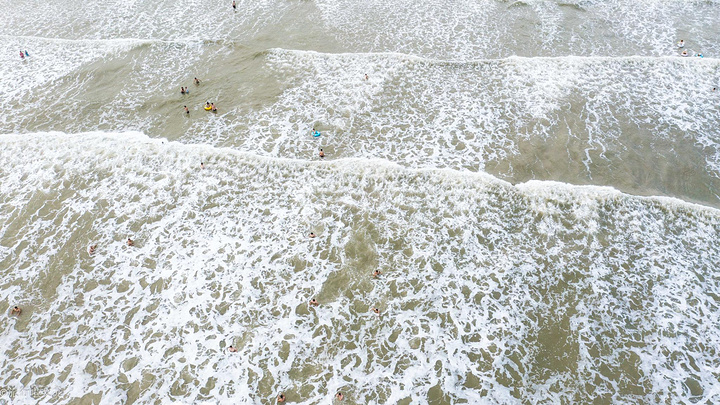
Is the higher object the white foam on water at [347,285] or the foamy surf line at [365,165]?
the foamy surf line at [365,165]

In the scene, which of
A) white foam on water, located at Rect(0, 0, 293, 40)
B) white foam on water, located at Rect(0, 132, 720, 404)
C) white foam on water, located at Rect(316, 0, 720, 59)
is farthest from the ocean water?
white foam on water, located at Rect(0, 0, 293, 40)

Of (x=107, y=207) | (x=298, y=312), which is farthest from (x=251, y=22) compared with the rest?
(x=298, y=312)

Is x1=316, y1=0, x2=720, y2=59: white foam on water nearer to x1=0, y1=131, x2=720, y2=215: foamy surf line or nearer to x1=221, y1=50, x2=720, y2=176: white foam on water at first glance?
x1=221, y1=50, x2=720, y2=176: white foam on water

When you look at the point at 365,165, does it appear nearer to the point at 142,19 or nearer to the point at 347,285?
the point at 347,285

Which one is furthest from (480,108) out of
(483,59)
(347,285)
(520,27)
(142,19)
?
(142,19)

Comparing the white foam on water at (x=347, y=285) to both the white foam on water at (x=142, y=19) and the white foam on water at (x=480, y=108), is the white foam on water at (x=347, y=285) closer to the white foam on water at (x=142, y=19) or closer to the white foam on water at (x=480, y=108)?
the white foam on water at (x=480, y=108)

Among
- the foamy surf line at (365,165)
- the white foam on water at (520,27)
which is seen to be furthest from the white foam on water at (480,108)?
the white foam on water at (520,27)
